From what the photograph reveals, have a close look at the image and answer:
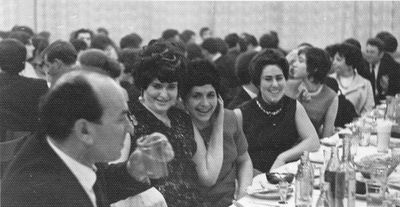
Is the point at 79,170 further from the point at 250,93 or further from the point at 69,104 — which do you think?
the point at 250,93

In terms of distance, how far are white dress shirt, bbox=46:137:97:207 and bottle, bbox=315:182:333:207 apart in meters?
0.77

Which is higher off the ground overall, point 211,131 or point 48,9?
point 48,9

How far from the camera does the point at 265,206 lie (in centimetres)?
222

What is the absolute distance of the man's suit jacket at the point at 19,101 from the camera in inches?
120

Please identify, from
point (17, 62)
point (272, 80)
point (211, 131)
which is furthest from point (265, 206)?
point (17, 62)

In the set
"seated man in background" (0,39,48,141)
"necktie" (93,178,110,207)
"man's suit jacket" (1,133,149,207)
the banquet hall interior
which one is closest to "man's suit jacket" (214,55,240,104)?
the banquet hall interior

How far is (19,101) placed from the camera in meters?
3.32

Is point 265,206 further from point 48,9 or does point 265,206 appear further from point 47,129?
point 48,9

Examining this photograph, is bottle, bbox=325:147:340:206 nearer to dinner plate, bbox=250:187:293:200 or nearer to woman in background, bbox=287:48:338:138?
dinner plate, bbox=250:187:293:200

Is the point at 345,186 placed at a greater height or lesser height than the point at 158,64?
lesser

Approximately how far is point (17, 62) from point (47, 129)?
2.33 metres

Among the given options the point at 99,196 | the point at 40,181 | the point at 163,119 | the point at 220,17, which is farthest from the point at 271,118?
the point at 220,17

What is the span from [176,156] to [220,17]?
7430 millimetres

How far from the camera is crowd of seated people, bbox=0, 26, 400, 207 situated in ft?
5.25
